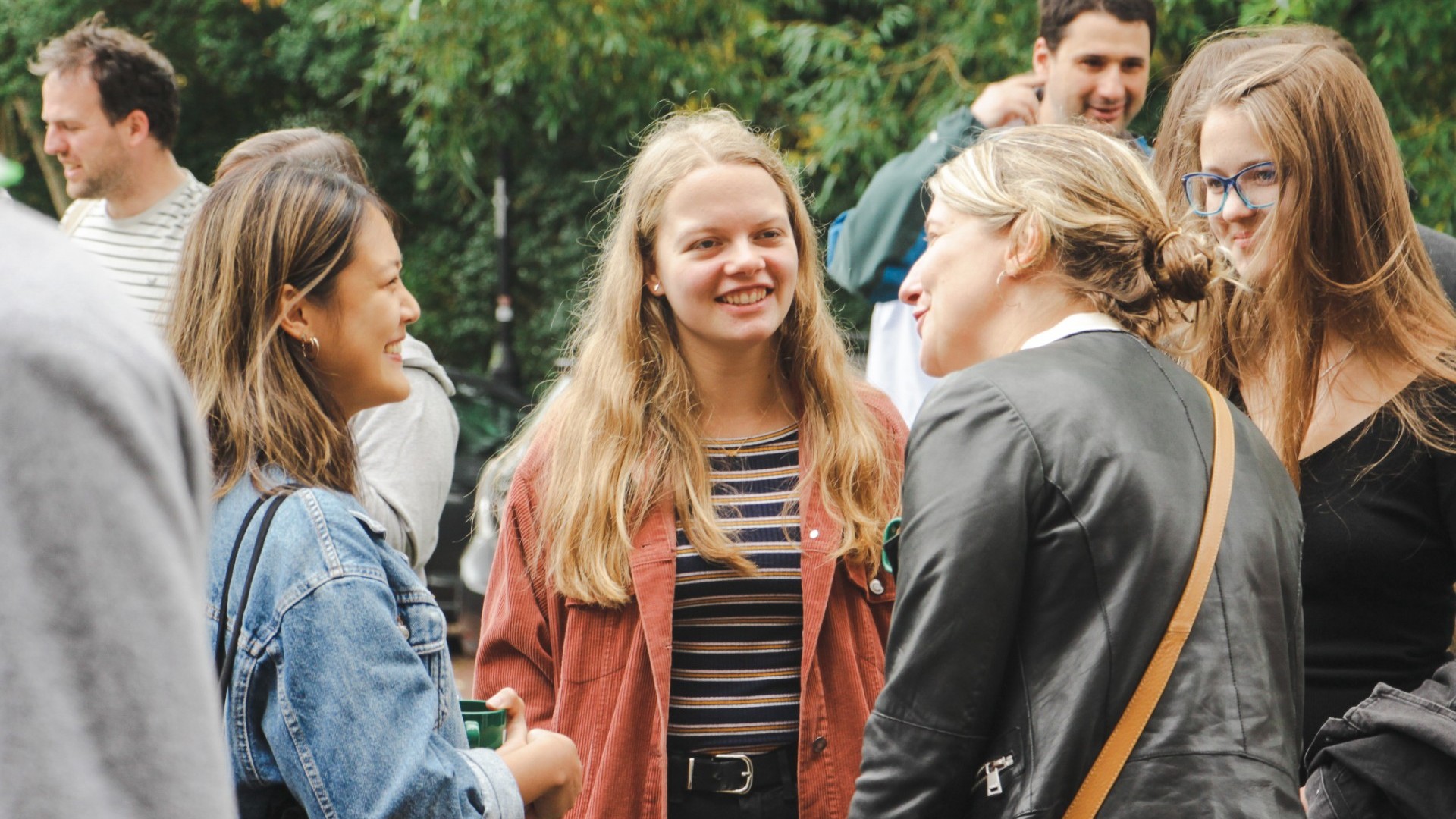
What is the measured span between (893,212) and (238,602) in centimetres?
284

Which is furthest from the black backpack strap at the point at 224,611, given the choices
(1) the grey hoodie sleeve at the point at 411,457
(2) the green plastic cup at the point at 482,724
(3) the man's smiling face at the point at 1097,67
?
(3) the man's smiling face at the point at 1097,67

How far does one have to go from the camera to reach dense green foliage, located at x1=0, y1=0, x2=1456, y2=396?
25.7 feet

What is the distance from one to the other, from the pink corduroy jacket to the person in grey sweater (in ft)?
5.98

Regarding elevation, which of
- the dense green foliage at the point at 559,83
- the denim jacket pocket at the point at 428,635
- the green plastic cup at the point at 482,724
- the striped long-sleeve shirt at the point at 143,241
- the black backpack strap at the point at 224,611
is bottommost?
the dense green foliage at the point at 559,83

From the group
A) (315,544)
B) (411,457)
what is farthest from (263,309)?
(411,457)

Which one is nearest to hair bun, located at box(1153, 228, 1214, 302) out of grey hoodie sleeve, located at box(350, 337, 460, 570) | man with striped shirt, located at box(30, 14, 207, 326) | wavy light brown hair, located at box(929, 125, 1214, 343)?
wavy light brown hair, located at box(929, 125, 1214, 343)

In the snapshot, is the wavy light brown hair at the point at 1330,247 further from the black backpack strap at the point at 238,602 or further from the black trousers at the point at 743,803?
A: the black backpack strap at the point at 238,602

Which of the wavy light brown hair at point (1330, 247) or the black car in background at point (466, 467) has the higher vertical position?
the wavy light brown hair at point (1330, 247)

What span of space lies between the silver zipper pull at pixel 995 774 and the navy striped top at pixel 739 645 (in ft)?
2.92

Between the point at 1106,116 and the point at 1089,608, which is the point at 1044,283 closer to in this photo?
the point at 1089,608

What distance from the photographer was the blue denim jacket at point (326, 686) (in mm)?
1769

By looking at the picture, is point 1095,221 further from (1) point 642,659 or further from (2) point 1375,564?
(1) point 642,659

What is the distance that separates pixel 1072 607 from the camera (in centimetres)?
177

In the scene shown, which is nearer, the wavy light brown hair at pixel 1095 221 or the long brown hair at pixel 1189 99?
the wavy light brown hair at pixel 1095 221
